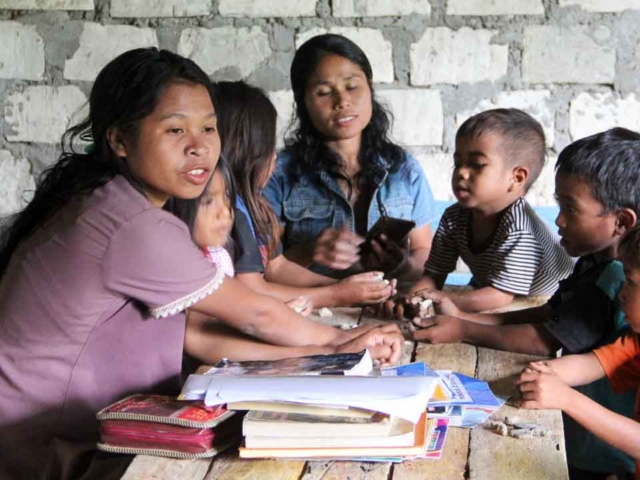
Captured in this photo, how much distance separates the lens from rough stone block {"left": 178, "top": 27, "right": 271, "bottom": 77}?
157 inches

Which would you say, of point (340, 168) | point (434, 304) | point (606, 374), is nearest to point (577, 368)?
point (606, 374)

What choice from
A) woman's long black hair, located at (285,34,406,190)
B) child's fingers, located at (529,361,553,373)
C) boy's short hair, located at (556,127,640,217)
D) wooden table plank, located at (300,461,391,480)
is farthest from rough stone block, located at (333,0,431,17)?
wooden table plank, located at (300,461,391,480)

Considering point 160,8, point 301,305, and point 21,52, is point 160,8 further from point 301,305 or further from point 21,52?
point 301,305

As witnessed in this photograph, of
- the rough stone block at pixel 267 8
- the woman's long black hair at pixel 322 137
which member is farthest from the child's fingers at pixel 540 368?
the rough stone block at pixel 267 8

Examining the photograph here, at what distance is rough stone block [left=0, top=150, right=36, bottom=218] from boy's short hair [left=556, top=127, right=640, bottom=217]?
3.01 metres

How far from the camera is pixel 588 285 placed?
1.95 metres

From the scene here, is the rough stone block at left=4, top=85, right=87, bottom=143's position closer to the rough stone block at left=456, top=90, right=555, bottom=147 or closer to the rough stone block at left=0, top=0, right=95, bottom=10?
the rough stone block at left=0, top=0, right=95, bottom=10

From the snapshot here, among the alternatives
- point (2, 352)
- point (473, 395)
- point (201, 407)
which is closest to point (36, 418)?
point (2, 352)

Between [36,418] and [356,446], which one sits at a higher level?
[356,446]

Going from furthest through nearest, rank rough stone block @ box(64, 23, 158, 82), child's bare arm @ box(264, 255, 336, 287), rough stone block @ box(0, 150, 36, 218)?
rough stone block @ box(0, 150, 36, 218)
rough stone block @ box(64, 23, 158, 82)
child's bare arm @ box(264, 255, 336, 287)

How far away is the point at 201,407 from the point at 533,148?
69.4 inches

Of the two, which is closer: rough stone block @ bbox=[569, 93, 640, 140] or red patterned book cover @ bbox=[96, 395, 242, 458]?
red patterned book cover @ bbox=[96, 395, 242, 458]

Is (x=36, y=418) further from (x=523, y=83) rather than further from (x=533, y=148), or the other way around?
(x=523, y=83)

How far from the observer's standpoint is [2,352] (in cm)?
176
